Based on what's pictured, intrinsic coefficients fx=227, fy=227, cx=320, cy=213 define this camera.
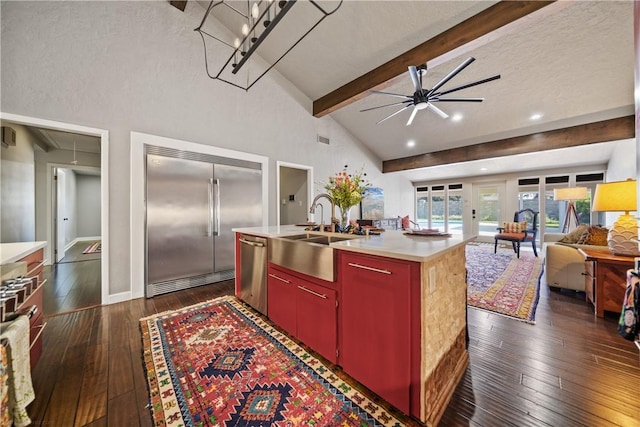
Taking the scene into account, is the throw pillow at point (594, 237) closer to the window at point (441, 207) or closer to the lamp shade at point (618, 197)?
the lamp shade at point (618, 197)

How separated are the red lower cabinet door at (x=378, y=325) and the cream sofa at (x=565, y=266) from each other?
133 inches

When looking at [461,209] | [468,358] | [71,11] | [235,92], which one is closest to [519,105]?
[461,209]

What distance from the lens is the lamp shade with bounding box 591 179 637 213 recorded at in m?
2.26

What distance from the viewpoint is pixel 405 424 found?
1229 millimetres

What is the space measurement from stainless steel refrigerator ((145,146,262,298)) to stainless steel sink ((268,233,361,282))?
197cm

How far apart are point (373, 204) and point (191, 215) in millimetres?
5497

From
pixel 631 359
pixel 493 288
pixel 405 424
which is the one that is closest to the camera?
pixel 405 424

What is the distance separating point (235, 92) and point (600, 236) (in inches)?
235

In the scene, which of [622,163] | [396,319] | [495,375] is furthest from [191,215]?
[622,163]

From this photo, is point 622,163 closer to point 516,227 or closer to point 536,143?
point 536,143

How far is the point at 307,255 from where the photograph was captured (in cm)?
176

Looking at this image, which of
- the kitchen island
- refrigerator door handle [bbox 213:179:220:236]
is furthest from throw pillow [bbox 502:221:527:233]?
refrigerator door handle [bbox 213:179:220:236]

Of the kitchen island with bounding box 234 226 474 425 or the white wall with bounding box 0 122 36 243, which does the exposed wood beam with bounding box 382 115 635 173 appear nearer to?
the kitchen island with bounding box 234 226 474 425

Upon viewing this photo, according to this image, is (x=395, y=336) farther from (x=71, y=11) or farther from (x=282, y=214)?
(x=282, y=214)
